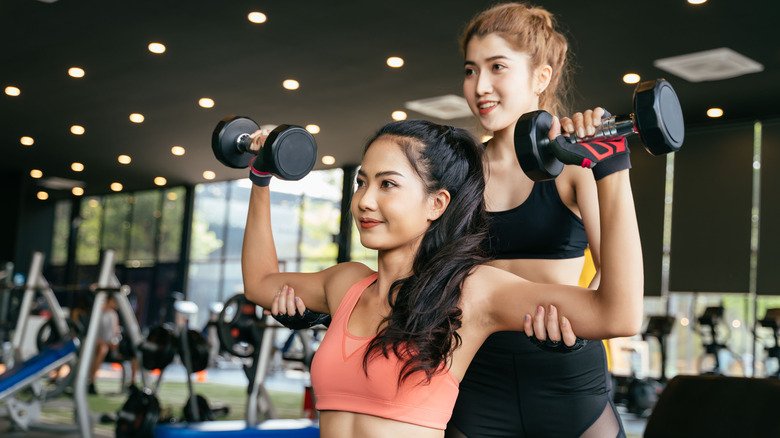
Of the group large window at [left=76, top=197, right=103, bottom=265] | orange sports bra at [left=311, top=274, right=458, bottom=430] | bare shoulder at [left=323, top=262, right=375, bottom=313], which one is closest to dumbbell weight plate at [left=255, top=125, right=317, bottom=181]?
bare shoulder at [left=323, top=262, right=375, bottom=313]

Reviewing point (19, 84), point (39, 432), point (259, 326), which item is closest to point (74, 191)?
point (19, 84)

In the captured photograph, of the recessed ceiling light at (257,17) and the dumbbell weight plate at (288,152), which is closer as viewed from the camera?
the dumbbell weight plate at (288,152)

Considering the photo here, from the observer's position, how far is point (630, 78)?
7.11 m

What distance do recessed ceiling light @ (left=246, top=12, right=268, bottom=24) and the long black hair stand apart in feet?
15.5

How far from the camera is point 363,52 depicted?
6.79 m

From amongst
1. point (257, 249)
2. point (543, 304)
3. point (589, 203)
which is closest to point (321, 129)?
point (257, 249)

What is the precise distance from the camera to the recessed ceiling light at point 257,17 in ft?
19.7

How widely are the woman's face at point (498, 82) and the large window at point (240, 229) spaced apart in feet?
34.3

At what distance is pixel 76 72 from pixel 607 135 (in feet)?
24.5

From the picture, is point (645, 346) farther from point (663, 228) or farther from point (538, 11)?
point (538, 11)

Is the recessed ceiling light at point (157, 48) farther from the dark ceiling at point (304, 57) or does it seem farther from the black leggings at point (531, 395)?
the black leggings at point (531, 395)

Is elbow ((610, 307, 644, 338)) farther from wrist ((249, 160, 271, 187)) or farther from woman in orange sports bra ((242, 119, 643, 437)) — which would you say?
wrist ((249, 160, 271, 187))

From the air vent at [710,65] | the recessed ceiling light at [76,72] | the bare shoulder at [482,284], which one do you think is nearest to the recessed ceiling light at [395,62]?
the air vent at [710,65]

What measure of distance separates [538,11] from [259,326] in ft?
13.3
